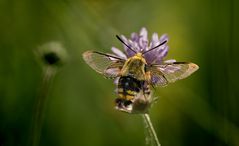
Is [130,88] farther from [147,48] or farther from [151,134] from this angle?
[147,48]

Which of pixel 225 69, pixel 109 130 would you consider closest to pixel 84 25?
pixel 109 130

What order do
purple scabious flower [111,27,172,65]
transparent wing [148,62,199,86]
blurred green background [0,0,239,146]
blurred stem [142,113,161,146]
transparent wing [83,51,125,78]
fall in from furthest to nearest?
1. blurred green background [0,0,239,146]
2. purple scabious flower [111,27,172,65]
3. transparent wing [83,51,125,78]
4. transparent wing [148,62,199,86]
5. blurred stem [142,113,161,146]

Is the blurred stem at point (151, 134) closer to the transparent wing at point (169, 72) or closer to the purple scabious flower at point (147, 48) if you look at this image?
the transparent wing at point (169, 72)

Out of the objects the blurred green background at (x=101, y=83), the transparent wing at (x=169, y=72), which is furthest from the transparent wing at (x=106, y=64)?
the blurred green background at (x=101, y=83)

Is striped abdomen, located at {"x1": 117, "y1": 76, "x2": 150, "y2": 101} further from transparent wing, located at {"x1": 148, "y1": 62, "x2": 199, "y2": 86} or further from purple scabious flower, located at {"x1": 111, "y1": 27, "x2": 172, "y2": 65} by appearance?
purple scabious flower, located at {"x1": 111, "y1": 27, "x2": 172, "y2": 65}

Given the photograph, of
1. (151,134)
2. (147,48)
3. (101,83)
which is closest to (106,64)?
(147,48)

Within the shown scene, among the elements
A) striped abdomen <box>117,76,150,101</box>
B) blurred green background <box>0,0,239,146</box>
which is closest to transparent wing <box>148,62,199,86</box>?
striped abdomen <box>117,76,150,101</box>
